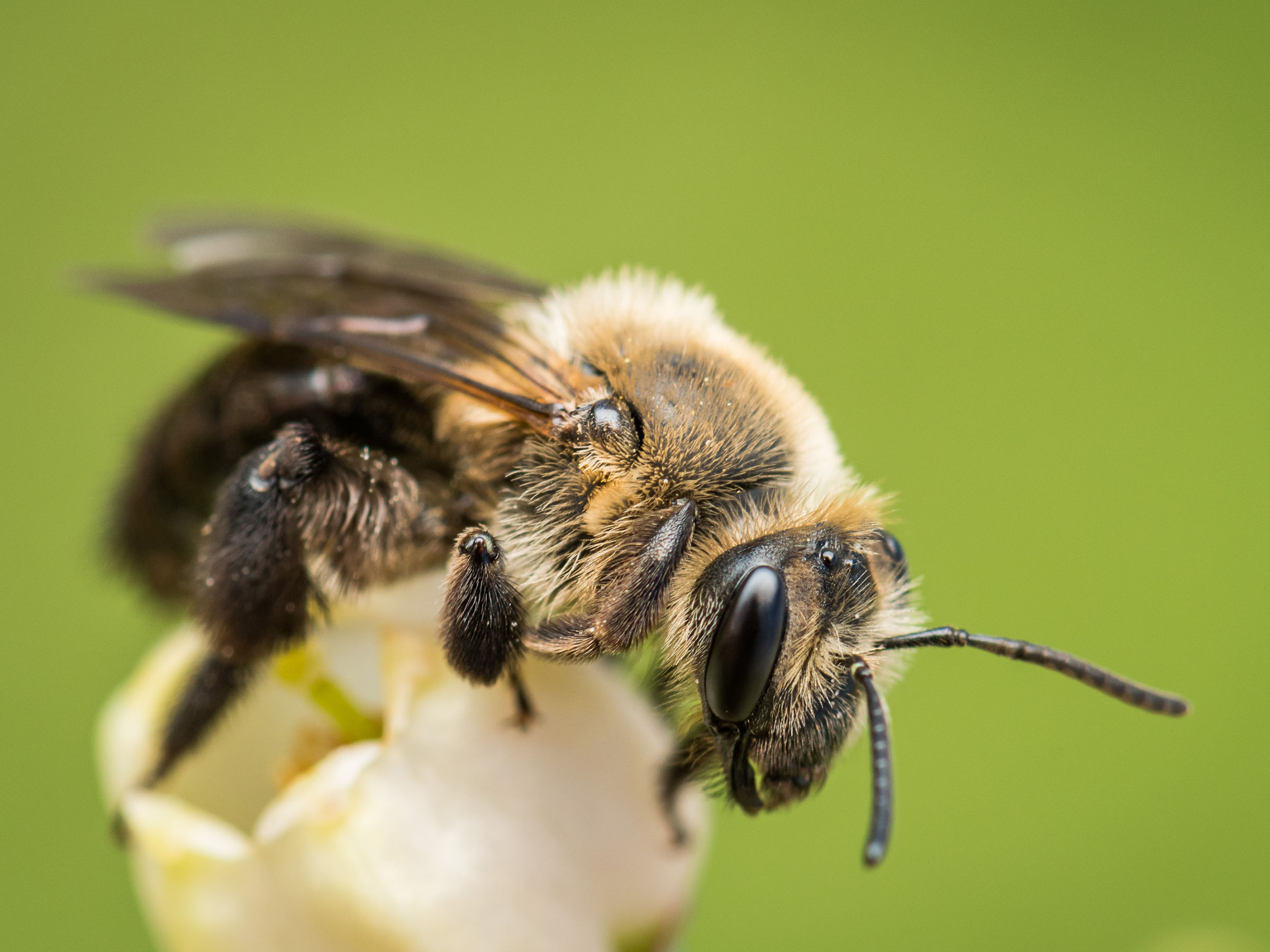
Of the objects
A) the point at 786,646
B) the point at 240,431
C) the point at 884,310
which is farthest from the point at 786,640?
the point at 884,310

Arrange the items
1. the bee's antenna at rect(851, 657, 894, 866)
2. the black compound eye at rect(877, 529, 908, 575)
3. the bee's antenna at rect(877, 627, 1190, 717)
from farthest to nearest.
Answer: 1. the black compound eye at rect(877, 529, 908, 575)
2. the bee's antenna at rect(877, 627, 1190, 717)
3. the bee's antenna at rect(851, 657, 894, 866)

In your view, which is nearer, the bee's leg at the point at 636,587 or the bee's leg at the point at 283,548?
the bee's leg at the point at 636,587

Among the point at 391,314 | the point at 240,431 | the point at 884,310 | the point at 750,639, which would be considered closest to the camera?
the point at 750,639

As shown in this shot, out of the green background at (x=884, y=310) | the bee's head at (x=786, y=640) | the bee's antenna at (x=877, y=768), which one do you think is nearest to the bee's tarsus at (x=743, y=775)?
the bee's head at (x=786, y=640)

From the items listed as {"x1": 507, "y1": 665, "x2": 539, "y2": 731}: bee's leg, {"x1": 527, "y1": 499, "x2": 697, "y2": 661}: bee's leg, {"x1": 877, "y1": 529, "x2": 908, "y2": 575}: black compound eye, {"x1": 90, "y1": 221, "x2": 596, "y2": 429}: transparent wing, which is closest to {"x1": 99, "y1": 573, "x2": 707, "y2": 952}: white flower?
{"x1": 507, "y1": 665, "x2": 539, "y2": 731}: bee's leg

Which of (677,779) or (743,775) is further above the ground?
(743,775)

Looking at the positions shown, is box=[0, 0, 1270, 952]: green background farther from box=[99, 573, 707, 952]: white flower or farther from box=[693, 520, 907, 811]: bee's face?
box=[693, 520, 907, 811]: bee's face

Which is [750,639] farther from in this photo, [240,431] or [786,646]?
[240,431]

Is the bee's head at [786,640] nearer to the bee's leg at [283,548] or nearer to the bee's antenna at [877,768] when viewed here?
the bee's antenna at [877,768]
